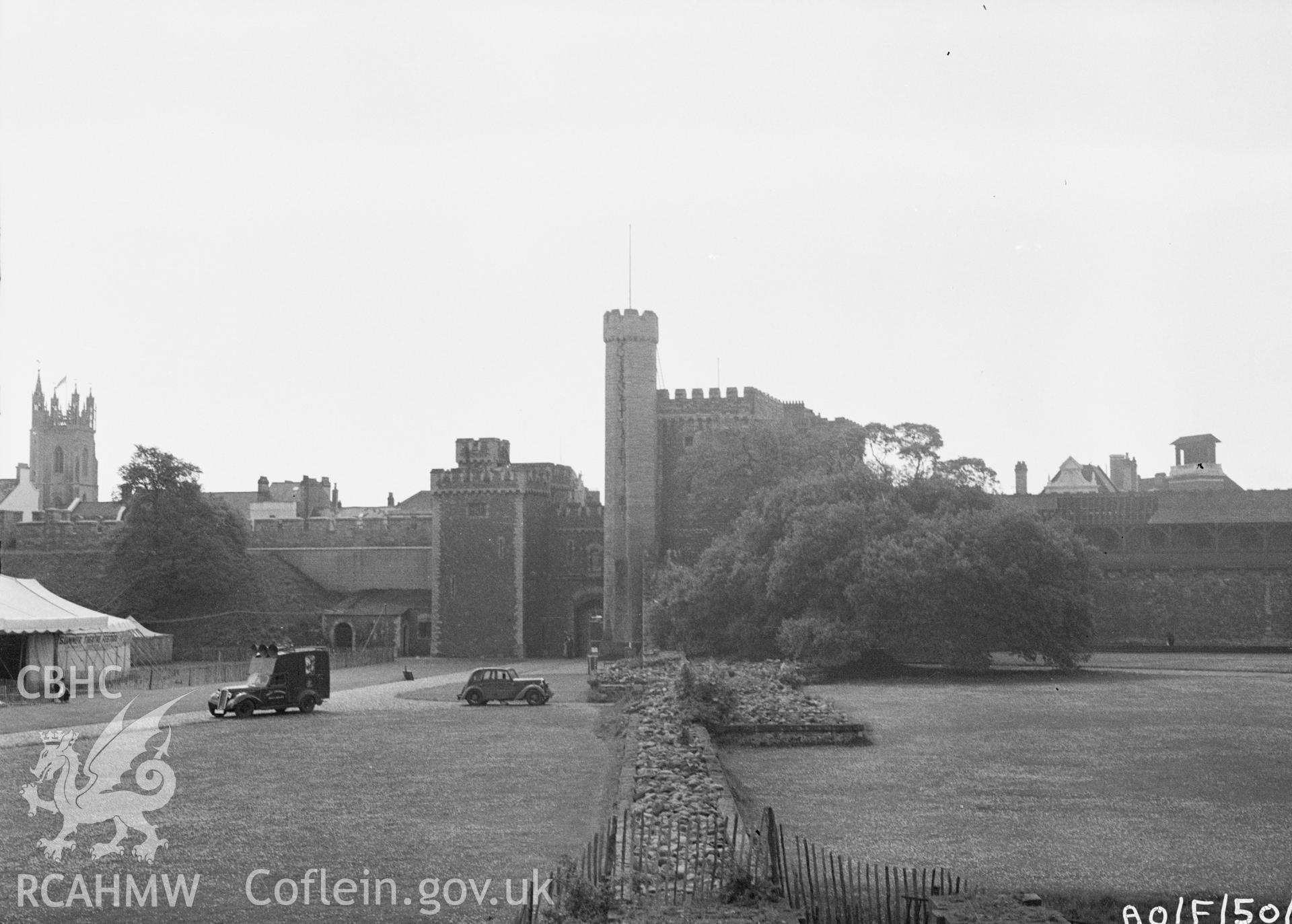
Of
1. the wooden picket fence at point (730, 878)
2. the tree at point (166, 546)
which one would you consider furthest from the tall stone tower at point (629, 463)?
the wooden picket fence at point (730, 878)

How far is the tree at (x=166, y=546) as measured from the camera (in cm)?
5391

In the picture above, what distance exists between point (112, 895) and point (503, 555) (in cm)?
4483

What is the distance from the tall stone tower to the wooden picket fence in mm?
42690

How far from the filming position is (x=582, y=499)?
7300 centimetres

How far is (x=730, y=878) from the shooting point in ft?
34.4

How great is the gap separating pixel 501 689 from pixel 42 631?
10.2 meters

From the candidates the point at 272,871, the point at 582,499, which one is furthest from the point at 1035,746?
the point at 582,499

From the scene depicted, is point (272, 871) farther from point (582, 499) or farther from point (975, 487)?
point (582, 499)

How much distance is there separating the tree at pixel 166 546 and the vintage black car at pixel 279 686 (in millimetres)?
25686

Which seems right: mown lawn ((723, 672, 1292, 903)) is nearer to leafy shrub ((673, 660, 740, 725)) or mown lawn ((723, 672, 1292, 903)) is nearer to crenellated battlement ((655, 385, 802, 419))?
leafy shrub ((673, 660, 740, 725))

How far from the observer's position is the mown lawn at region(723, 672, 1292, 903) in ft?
43.8

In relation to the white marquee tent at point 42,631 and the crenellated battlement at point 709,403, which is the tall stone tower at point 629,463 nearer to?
the crenellated battlement at point 709,403

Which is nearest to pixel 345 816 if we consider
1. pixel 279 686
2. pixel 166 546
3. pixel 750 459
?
pixel 279 686

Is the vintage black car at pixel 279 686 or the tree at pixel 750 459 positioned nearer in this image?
the vintage black car at pixel 279 686
